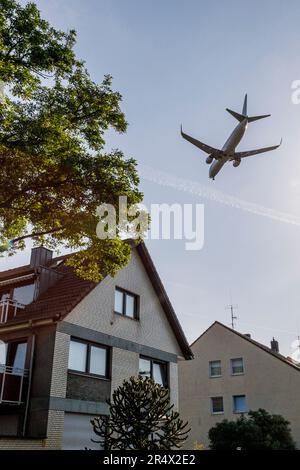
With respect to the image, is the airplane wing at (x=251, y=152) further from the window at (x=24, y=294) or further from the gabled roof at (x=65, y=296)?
the window at (x=24, y=294)

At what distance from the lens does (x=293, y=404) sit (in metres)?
31.7

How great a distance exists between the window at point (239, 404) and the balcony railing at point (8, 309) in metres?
21.2

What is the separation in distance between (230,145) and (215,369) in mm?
18933

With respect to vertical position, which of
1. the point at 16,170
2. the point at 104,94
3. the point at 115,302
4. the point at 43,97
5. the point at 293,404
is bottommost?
the point at 293,404

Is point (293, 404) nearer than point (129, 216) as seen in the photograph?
No

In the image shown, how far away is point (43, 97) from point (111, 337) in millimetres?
10652

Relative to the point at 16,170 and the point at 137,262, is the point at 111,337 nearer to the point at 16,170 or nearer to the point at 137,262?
the point at 137,262

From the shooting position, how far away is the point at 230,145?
85.6ft

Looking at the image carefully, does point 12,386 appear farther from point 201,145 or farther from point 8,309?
point 201,145

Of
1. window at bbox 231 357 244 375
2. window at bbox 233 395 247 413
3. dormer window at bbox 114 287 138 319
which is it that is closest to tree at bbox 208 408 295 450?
window at bbox 233 395 247 413

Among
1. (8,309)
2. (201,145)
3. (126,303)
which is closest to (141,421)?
(8,309)

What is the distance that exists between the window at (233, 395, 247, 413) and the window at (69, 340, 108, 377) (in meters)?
18.3
